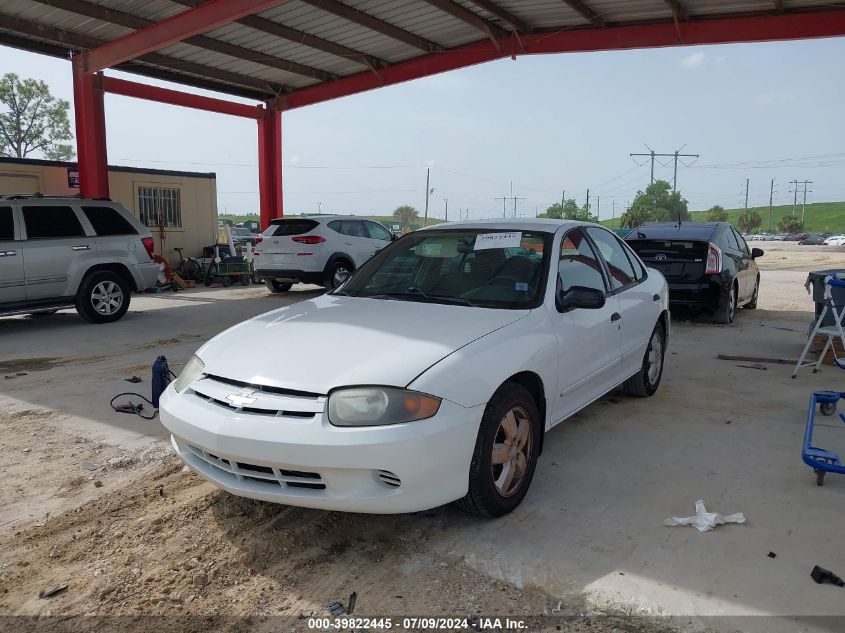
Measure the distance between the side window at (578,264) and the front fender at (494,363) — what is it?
21.3 inches

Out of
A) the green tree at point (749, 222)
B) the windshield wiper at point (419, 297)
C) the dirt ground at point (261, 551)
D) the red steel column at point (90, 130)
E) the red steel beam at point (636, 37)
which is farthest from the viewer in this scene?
the green tree at point (749, 222)

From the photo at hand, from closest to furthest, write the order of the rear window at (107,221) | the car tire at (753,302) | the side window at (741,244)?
the rear window at (107,221)
the side window at (741,244)
the car tire at (753,302)

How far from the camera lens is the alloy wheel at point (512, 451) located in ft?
10.5

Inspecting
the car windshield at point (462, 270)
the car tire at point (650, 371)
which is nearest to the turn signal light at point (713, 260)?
the car tire at point (650, 371)

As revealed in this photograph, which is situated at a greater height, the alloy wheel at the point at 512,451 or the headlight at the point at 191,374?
the headlight at the point at 191,374

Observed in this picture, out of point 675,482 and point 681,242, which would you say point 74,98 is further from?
A: point 675,482

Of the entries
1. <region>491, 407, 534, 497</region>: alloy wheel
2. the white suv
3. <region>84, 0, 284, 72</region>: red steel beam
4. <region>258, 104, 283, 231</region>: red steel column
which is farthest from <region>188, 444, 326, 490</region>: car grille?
<region>258, 104, 283, 231</region>: red steel column

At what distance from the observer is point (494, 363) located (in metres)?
3.11

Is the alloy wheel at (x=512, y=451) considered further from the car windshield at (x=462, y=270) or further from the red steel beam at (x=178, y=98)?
the red steel beam at (x=178, y=98)

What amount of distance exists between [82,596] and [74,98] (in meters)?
13.2

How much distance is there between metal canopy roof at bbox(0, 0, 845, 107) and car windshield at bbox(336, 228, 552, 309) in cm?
692

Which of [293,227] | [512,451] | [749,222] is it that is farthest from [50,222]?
[749,222]

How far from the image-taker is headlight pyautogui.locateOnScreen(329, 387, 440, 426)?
9.06 feet

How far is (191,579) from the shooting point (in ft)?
9.15
